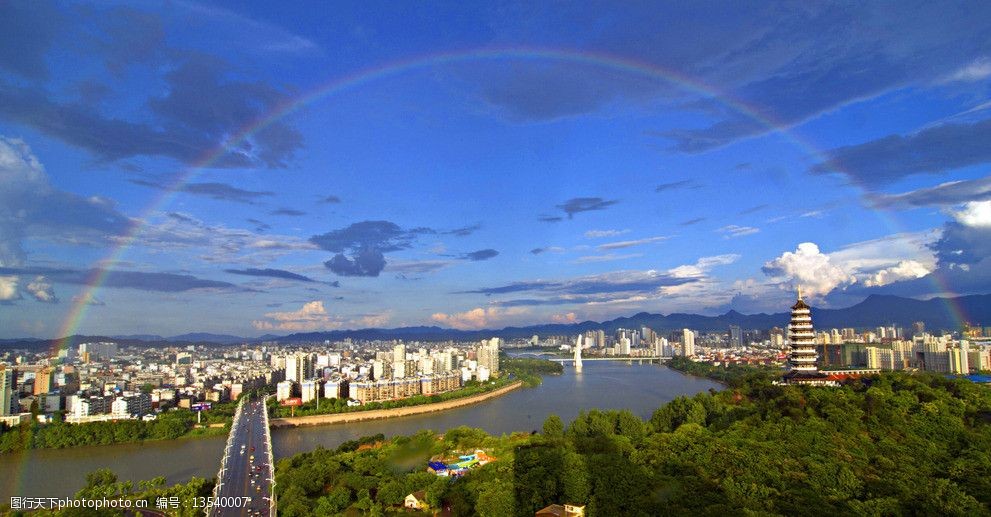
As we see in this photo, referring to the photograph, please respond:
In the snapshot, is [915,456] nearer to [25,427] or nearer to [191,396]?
[25,427]

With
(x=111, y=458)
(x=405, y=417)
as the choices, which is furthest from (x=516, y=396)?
(x=111, y=458)

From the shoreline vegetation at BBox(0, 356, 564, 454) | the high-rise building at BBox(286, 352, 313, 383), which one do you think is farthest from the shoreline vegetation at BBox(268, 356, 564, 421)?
the high-rise building at BBox(286, 352, 313, 383)

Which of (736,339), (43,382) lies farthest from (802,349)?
(736,339)

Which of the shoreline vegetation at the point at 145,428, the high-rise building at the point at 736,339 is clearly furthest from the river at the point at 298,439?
the high-rise building at the point at 736,339

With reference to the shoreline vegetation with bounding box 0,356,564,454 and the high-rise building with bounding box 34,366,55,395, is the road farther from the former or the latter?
the high-rise building with bounding box 34,366,55,395

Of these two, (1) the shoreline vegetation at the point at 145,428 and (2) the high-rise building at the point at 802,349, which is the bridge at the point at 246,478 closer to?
(1) the shoreline vegetation at the point at 145,428

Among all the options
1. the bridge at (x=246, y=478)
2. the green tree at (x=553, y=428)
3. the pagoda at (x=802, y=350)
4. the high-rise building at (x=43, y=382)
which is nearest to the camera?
the bridge at (x=246, y=478)
